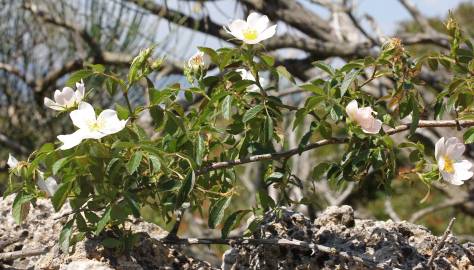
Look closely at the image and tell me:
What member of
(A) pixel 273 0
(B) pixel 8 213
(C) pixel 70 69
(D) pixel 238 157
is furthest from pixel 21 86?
(D) pixel 238 157

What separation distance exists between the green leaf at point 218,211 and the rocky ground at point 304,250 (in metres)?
0.08

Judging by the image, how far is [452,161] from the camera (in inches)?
50.9

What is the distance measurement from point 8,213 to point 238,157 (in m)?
0.52

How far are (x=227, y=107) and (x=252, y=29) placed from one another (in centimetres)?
19

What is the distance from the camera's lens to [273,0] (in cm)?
338

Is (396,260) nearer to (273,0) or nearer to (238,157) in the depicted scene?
(238,157)

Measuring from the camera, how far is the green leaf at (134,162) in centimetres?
112

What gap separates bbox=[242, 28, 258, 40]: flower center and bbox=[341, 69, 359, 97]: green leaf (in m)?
0.18

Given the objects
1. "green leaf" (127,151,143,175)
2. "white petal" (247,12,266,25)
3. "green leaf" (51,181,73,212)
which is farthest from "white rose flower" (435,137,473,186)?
"green leaf" (51,181,73,212)

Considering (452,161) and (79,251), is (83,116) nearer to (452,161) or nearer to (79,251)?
(79,251)

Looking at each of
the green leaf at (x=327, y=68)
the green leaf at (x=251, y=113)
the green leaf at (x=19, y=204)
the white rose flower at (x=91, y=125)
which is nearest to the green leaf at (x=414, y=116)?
the green leaf at (x=327, y=68)

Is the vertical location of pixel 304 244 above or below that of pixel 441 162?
below

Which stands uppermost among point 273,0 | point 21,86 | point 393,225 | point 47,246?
point 273,0

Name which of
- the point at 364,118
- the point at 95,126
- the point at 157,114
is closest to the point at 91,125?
the point at 95,126
